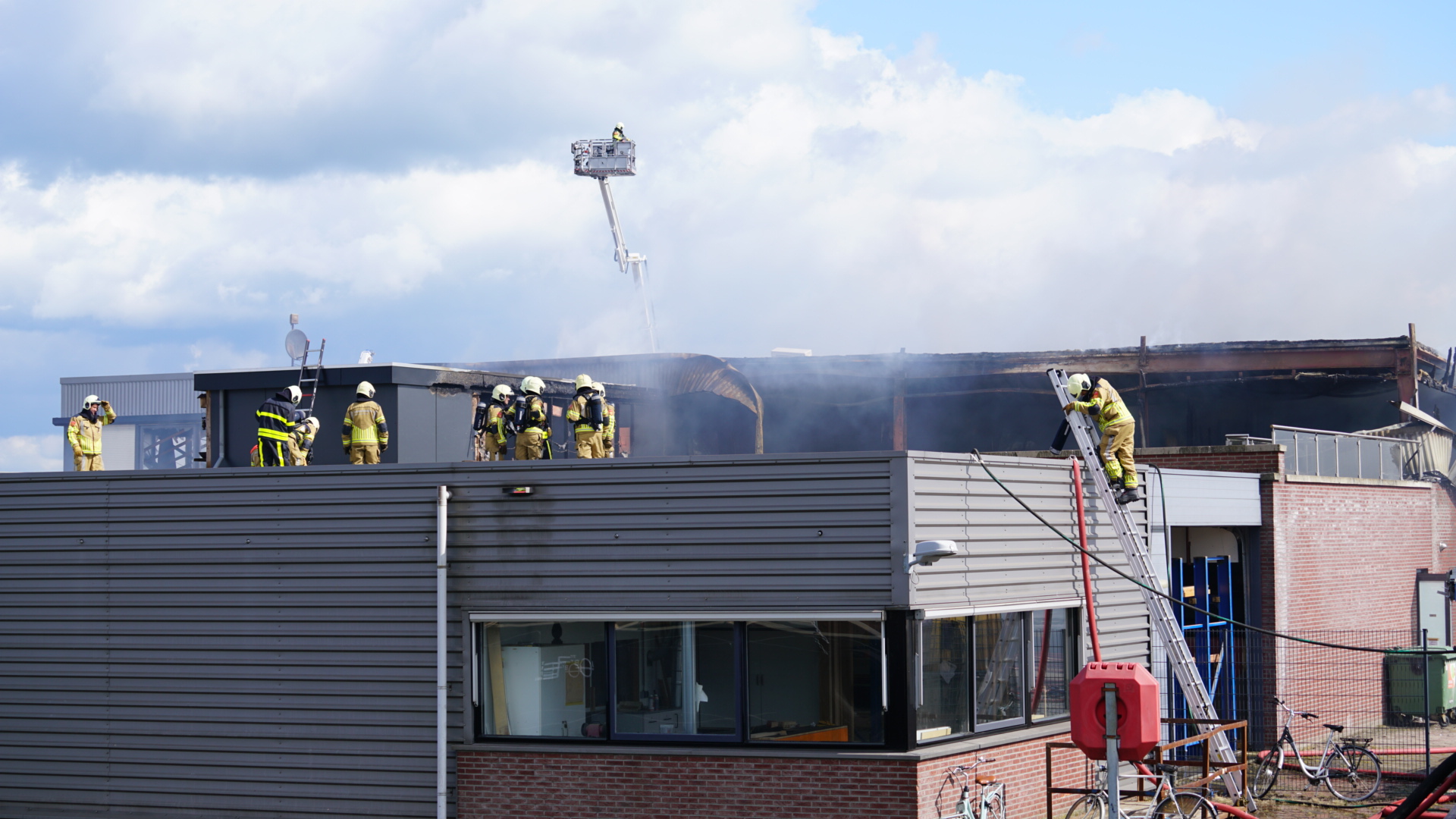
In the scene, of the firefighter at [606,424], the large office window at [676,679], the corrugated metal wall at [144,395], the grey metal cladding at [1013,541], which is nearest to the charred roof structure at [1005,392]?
the firefighter at [606,424]

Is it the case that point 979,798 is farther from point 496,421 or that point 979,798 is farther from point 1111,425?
point 496,421

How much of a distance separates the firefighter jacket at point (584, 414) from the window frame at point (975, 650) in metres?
6.45

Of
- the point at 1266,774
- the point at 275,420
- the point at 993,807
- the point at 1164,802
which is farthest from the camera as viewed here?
the point at 275,420

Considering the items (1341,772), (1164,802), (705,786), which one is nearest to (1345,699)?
(1341,772)

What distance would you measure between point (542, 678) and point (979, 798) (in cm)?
437

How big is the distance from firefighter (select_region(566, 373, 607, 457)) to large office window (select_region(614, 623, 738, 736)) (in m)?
5.21

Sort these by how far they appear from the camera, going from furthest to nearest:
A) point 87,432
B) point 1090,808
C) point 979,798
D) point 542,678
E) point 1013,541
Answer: point 87,432
point 1090,808
point 1013,541
point 542,678
point 979,798

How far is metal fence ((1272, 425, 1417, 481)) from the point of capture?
22500mm

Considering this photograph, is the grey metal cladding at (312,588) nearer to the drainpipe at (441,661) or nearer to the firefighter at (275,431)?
the drainpipe at (441,661)

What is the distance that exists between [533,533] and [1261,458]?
41.3 feet

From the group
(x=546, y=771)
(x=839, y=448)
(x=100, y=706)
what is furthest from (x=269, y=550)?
(x=839, y=448)

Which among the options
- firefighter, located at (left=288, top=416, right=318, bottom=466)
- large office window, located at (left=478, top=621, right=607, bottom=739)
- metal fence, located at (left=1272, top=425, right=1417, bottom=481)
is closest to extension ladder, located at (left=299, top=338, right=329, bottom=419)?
firefighter, located at (left=288, top=416, right=318, bottom=466)

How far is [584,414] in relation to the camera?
59.4 feet

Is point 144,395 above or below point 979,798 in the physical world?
above
